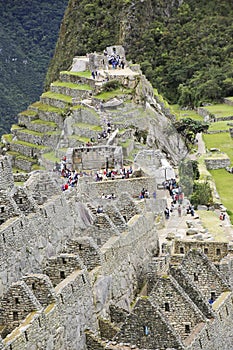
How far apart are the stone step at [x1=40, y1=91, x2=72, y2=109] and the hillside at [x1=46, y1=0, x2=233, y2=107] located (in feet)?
155

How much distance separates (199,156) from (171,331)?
169ft

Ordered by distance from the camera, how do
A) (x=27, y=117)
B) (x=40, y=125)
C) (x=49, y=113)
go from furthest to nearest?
(x=27, y=117) < (x=49, y=113) < (x=40, y=125)

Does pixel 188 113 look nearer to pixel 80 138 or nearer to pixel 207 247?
pixel 80 138

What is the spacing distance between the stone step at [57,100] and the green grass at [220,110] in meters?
34.5

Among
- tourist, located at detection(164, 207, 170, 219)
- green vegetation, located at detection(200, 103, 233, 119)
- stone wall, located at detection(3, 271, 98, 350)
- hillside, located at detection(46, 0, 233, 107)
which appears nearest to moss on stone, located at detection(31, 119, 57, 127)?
tourist, located at detection(164, 207, 170, 219)

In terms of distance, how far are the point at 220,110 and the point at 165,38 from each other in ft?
138

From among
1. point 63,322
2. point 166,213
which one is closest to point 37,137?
point 166,213

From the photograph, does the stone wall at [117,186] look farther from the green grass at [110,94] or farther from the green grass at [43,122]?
the green grass at [43,122]

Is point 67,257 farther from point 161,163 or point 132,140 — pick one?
point 132,140

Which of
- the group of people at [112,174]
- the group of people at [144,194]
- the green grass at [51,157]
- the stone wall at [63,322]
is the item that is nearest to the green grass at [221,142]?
the green grass at [51,157]

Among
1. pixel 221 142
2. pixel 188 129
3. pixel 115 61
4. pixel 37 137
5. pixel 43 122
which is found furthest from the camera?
pixel 221 142

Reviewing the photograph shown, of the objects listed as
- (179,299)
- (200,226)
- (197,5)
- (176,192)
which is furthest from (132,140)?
(197,5)

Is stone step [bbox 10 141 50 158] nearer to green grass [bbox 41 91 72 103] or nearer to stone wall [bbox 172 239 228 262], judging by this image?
green grass [bbox 41 91 72 103]

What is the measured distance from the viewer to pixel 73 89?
74688 millimetres
